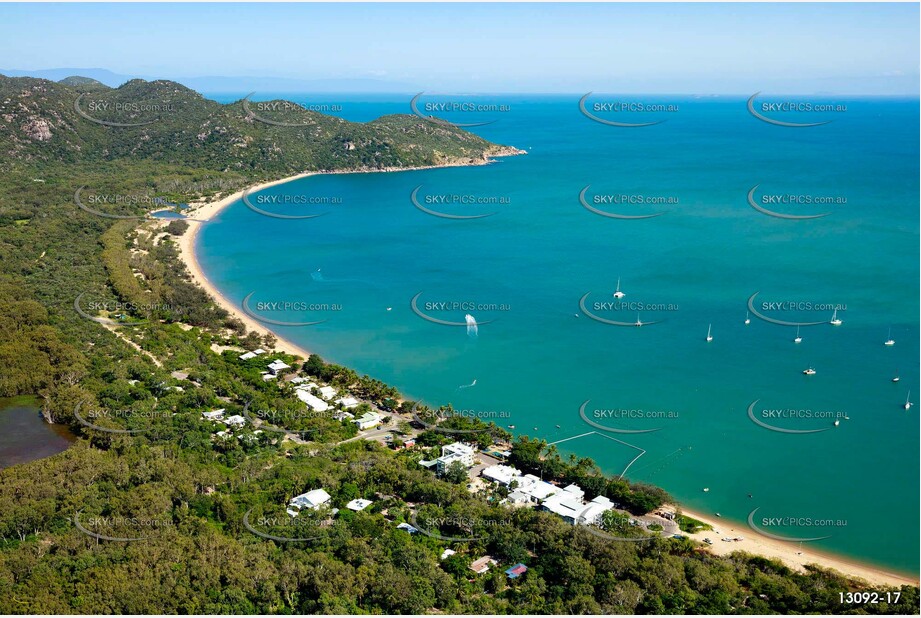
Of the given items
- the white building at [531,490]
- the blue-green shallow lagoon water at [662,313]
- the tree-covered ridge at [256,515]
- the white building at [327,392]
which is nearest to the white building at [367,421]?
the tree-covered ridge at [256,515]

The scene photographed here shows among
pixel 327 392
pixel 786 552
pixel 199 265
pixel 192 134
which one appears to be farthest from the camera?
pixel 192 134

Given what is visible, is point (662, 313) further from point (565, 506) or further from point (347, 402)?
point (565, 506)

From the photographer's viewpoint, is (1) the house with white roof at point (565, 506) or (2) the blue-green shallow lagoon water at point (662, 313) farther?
(2) the blue-green shallow lagoon water at point (662, 313)

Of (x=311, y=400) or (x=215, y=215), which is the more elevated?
A: (x=215, y=215)

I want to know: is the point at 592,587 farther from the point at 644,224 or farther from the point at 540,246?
the point at 644,224

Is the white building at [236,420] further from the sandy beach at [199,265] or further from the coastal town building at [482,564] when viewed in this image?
the coastal town building at [482,564]

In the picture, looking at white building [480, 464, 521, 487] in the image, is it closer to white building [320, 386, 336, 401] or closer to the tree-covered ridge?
the tree-covered ridge

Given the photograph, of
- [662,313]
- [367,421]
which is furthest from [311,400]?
[662,313]
